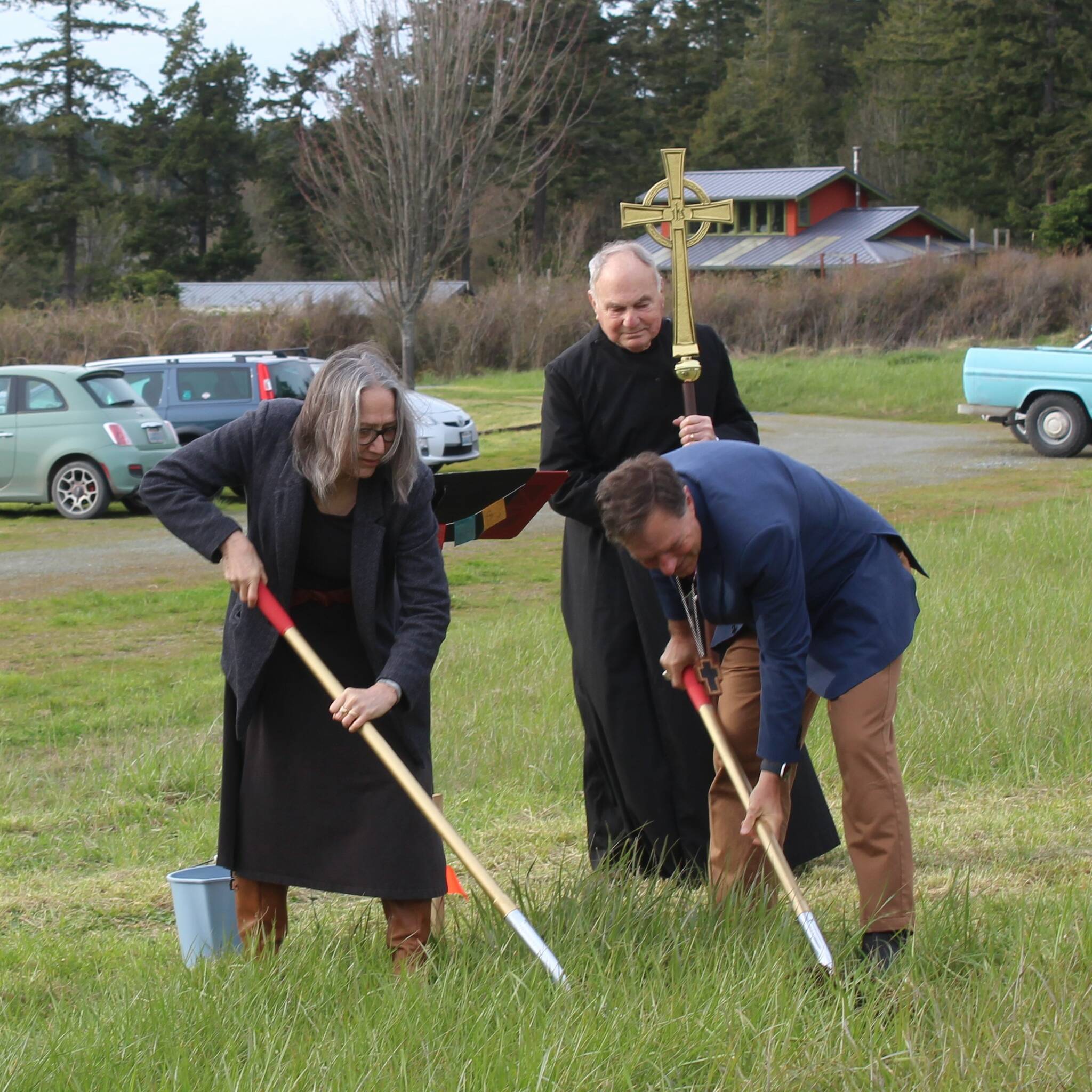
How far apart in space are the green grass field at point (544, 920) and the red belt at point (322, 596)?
87 centimetres

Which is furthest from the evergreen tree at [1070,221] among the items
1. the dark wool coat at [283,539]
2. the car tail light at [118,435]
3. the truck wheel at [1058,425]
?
the dark wool coat at [283,539]

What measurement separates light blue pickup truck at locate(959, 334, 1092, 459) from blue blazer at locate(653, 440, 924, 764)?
1624cm

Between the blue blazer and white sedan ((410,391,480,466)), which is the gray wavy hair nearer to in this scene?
the blue blazer

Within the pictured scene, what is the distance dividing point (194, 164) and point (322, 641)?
59.6 m

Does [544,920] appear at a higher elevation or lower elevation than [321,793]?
lower

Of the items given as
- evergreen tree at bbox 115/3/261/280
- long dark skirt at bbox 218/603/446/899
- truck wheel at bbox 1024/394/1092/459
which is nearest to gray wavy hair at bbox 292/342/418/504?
long dark skirt at bbox 218/603/446/899

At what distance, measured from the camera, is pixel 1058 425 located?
20.0 m

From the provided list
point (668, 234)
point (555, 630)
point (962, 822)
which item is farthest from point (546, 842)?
point (555, 630)

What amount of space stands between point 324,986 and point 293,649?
0.86 meters

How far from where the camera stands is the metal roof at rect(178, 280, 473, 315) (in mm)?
38969

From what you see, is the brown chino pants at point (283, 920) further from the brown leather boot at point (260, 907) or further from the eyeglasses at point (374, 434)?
the eyeglasses at point (374, 434)

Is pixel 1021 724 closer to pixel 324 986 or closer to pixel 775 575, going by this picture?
pixel 775 575

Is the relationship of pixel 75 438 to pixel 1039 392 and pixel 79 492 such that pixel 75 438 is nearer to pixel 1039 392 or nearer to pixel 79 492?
pixel 79 492

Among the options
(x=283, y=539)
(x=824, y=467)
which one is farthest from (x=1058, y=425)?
(x=283, y=539)
